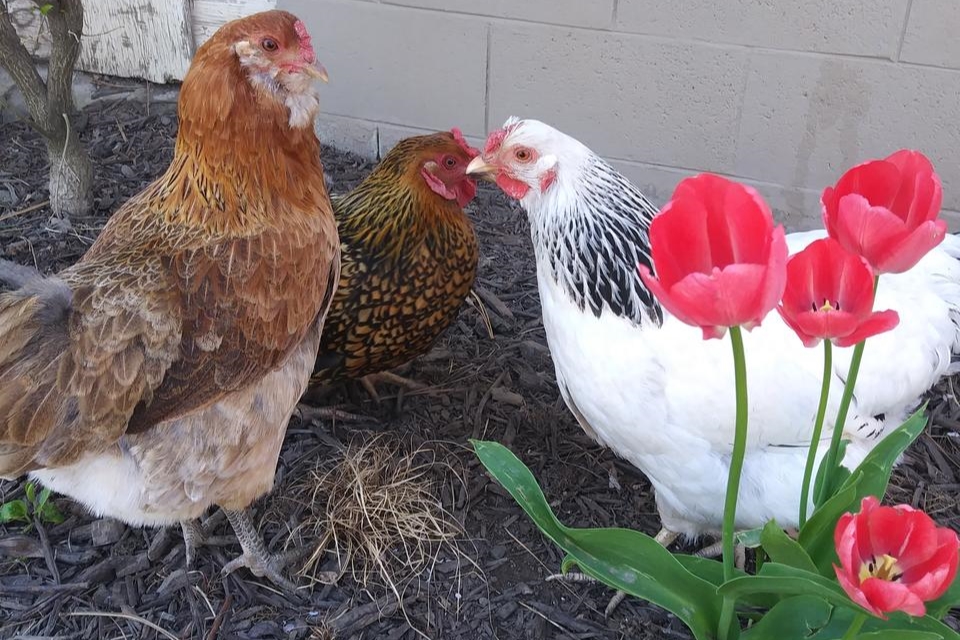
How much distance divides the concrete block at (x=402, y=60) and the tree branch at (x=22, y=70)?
133 cm

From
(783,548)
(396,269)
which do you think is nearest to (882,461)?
(783,548)

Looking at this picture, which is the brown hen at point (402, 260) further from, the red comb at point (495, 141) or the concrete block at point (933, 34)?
the concrete block at point (933, 34)

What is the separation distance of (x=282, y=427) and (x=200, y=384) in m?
→ 0.33

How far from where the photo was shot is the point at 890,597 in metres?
0.98

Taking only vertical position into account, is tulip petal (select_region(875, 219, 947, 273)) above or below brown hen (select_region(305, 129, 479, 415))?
above

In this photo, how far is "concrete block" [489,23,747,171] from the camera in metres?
3.57

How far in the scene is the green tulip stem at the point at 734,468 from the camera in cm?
106

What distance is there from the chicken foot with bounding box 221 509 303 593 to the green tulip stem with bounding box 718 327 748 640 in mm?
1372

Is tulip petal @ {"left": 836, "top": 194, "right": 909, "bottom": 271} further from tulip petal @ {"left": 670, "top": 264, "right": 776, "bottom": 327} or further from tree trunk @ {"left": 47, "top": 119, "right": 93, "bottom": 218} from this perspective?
tree trunk @ {"left": 47, "top": 119, "right": 93, "bottom": 218}

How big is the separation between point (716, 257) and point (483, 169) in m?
1.19

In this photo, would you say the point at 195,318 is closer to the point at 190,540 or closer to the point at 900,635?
the point at 190,540

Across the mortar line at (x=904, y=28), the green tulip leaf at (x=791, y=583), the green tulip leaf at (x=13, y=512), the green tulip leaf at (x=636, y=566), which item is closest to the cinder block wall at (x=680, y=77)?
the mortar line at (x=904, y=28)

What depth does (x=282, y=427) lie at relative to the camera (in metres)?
2.15

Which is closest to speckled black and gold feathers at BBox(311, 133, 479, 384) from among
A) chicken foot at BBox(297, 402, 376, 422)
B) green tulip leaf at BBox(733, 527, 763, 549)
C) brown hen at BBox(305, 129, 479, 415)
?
brown hen at BBox(305, 129, 479, 415)
